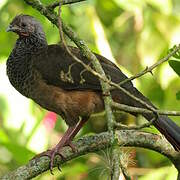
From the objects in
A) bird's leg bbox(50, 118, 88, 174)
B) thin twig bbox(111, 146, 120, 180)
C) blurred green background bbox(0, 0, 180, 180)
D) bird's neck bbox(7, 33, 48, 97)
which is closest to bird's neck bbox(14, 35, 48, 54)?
bird's neck bbox(7, 33, 48, 97)

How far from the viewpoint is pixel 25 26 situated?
541 centimetres

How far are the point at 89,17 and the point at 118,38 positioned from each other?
1307 millimetres

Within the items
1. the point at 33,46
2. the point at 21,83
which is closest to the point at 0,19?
the point at 33,46

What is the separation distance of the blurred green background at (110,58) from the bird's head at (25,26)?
7cm

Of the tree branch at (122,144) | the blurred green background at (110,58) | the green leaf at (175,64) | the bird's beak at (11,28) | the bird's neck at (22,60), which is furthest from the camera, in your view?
the blurred green background at (110,58)

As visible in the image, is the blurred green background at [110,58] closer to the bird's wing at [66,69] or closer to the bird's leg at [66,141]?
the bird's leg at [66,141]

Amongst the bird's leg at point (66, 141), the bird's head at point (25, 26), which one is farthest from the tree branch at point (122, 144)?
the bird's head at point (25, 26)

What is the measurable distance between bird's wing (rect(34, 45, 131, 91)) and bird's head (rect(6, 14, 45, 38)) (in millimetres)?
330

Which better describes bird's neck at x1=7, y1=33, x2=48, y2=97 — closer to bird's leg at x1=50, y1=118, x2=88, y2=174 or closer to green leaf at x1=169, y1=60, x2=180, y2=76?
bird's leg at x1=50, y1=118, x2=88, y2=174

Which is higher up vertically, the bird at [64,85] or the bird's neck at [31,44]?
the bird's neck at [31,44]

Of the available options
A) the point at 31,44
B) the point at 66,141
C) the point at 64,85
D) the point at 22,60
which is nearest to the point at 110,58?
the point at 31,44

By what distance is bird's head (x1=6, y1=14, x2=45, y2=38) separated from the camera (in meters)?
5.31

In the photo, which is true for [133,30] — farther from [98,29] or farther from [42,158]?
[42,158]

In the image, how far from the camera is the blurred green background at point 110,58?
219 inches
